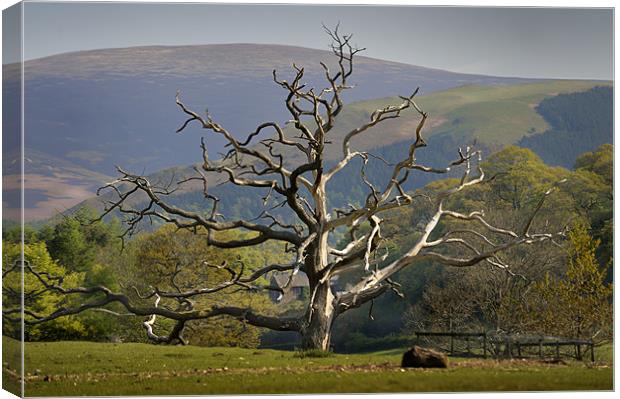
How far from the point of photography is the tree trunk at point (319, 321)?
24234mm

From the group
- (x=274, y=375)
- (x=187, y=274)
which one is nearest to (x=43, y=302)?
(x=274, y=375)

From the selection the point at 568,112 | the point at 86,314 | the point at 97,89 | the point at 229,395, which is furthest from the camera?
the point at 97,89

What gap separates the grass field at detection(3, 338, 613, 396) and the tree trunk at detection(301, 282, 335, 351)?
187cm

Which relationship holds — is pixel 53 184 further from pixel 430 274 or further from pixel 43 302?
pixel 43 302

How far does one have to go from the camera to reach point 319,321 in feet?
79.8

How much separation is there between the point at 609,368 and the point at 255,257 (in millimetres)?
31438

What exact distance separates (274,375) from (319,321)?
13.9 ft

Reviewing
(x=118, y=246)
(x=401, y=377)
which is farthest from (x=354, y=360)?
(x=118, y=246)

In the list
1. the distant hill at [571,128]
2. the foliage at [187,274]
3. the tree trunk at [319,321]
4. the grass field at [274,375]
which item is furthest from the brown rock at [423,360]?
the foliage at [187,274]

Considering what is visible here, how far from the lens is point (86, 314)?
105 feet

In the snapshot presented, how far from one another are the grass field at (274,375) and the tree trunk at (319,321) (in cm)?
187

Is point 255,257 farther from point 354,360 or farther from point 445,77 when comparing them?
point 354,360

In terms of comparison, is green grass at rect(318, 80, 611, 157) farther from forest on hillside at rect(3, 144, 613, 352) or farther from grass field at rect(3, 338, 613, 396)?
grass field at rect(3, 338, 613, 396)

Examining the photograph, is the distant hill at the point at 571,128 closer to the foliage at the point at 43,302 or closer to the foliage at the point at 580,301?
the foliage at the point at 580,301
